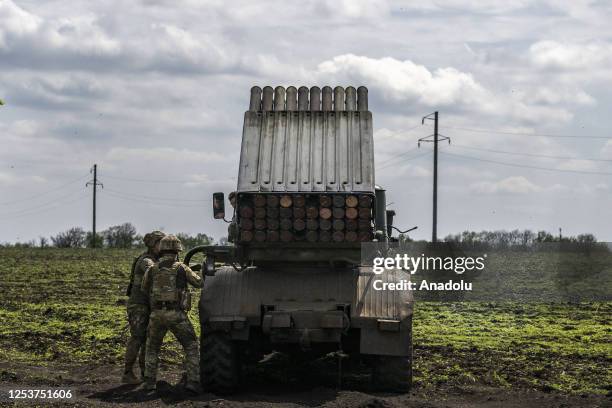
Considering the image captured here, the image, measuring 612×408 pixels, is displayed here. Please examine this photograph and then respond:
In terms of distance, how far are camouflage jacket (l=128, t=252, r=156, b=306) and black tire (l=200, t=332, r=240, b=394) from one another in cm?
127

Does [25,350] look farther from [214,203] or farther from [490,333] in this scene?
[490,333]

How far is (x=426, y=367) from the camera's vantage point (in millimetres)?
16406

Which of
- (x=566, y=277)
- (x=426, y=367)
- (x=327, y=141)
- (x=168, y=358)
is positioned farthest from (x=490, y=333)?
(x=566, y=277)

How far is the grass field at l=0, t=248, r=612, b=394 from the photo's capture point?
15.8 metres

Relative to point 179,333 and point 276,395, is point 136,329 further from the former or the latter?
point 276,395

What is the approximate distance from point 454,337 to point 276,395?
24.9 ft

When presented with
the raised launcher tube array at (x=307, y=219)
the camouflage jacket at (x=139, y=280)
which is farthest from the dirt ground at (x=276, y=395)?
the raised launcher tube array at (x=307, y=219)

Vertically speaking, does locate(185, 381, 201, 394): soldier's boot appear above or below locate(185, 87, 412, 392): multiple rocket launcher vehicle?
below

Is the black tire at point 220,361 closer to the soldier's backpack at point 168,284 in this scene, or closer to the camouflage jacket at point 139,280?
the soldier's backpack at point 168,284

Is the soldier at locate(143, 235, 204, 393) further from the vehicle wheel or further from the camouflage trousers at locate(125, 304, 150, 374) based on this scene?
the vehicle wheel

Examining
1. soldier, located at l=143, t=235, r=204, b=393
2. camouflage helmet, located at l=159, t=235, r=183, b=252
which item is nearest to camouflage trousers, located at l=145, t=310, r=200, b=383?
soldier, located at l=143, t=235, r=204, b=393

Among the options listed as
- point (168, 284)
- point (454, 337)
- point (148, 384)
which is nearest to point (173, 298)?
point (168, 284)

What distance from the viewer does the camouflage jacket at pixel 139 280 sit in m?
14.4

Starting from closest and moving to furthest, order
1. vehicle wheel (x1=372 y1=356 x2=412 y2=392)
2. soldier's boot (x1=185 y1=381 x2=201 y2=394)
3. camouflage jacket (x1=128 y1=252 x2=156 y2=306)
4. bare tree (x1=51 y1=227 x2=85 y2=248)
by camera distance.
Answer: soldier's boot (x1=185 y1=381 x2=201 y2=394) < vehicle wheel (x1=372 y1=356 x2=412 y2=392) < camouflage jacket (x1=128 y1=252 x2=156 y2=306) < bare tree (x1=51 y1=227 x2=85 y2=248)
